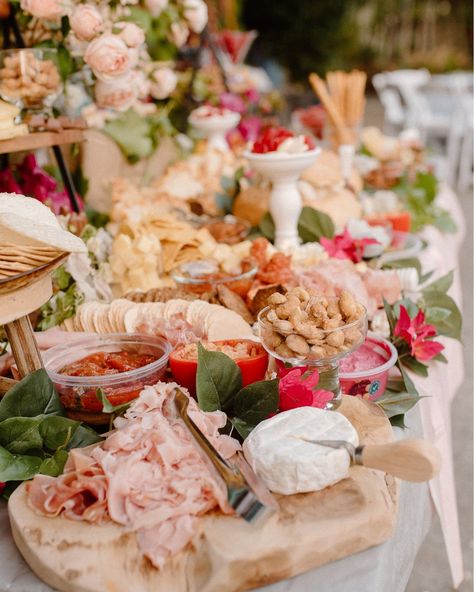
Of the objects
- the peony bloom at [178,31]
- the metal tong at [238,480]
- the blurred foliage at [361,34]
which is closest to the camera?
the metal tong at [238,480]

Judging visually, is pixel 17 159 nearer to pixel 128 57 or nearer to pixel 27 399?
pixel 128 57

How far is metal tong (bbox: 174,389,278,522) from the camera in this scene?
0.73 m

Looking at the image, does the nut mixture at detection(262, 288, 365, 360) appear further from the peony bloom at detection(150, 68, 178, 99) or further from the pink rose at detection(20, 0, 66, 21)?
the peony bloom at detection(150, 68, 178, 99)

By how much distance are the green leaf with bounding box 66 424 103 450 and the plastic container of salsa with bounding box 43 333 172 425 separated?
46 mm

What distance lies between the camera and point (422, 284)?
1632mm

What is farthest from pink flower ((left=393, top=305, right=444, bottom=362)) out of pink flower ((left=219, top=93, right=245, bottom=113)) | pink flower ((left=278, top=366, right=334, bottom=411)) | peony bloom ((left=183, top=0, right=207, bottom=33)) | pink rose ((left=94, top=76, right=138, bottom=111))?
pink flower ((left=219, top=93, right=245, bottom=113))

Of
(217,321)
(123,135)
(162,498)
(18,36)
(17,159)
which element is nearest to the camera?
(162,498)

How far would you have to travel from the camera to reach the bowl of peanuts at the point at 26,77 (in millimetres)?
1427

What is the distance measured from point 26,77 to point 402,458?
1.20m

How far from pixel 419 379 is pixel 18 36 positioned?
1359mm

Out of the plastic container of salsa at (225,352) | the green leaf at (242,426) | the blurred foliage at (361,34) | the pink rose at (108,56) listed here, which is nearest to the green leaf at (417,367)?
the plastic container of salsa at (225,352)

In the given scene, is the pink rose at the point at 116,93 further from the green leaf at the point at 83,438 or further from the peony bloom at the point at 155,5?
A: the green leaf at the point at 83,438

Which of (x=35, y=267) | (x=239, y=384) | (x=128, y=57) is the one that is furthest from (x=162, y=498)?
(x=128, y=57)

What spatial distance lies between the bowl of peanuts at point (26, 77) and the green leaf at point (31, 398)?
78 cm
